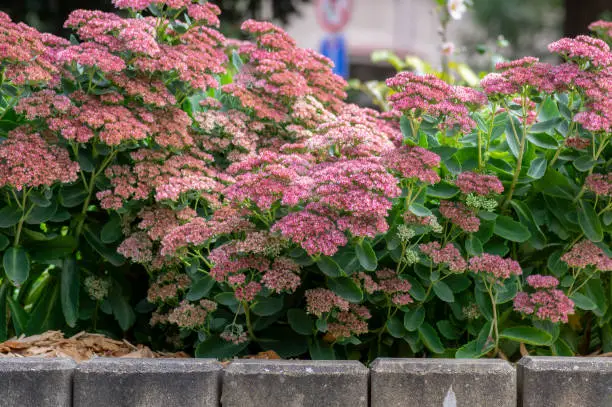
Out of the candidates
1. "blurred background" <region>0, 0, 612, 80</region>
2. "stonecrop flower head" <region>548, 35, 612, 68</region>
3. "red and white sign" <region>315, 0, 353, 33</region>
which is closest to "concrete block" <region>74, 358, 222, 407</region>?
"stonecrop flower head" <region>548, 35, 612, 68</region>

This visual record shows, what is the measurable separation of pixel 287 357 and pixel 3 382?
29.9 inches

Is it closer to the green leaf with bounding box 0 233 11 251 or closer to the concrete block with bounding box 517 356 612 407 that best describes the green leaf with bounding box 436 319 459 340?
the concrete block with bounding box 517 356 612 407

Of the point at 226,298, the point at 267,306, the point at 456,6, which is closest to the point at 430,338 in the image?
the point at 267,306

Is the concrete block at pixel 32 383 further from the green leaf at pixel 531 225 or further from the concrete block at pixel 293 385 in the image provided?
the green leaf at pixel 531 225

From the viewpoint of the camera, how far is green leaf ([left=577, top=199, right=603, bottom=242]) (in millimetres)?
1999

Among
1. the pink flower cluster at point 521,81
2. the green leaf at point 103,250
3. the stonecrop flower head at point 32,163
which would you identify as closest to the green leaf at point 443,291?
the pink flower cluster at point 521,81

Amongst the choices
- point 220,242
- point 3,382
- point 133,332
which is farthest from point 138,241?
point 3,382

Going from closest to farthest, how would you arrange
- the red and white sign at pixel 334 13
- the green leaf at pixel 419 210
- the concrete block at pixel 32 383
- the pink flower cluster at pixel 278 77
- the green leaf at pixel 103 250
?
the concrete block at pixel 32 383 → the green leaf at pixel 419 210 → the green leaf at pixel 103 250 → the pink flower cluster at pixel 278 77 → the red and white sign at pixel 334 13

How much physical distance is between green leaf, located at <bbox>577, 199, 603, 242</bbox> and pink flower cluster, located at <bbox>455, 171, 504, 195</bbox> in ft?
0.84

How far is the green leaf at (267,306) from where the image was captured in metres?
1.93

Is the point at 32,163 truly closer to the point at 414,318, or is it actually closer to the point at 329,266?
the point at 329,266

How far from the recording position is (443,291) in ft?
6.57

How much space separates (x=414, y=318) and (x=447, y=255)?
206mm

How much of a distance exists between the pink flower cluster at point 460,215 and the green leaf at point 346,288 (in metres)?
0.34
